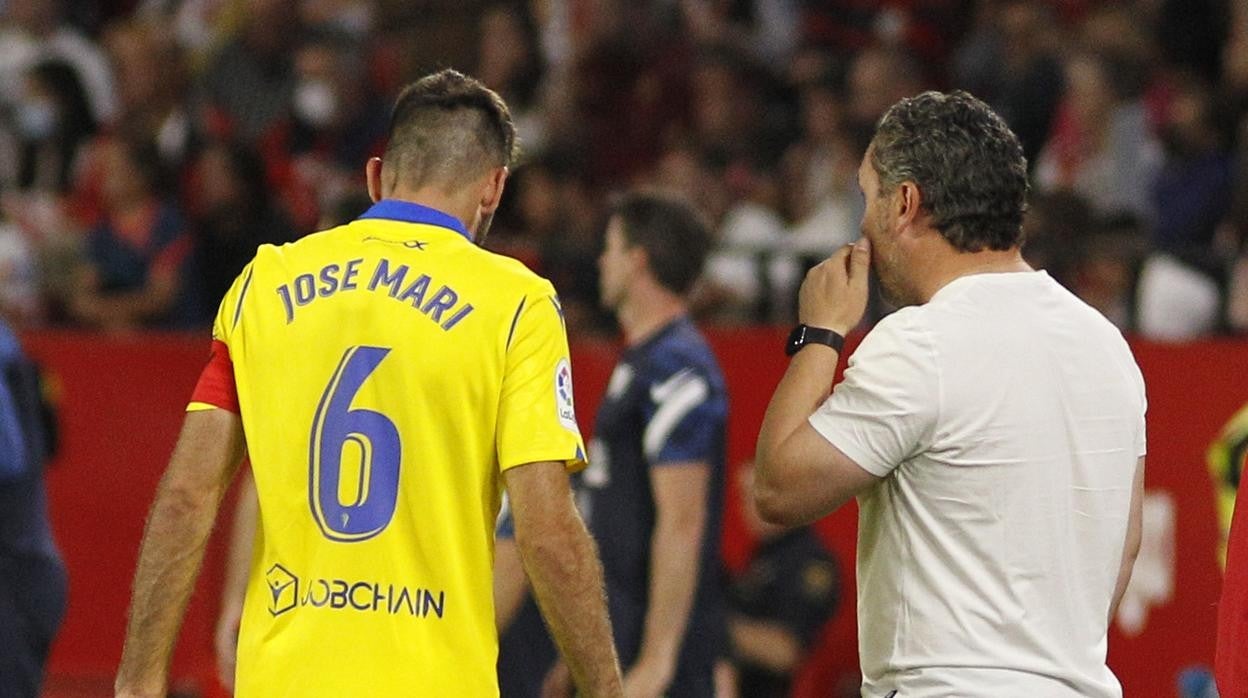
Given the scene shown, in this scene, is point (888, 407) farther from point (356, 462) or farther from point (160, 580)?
point (160, 580)

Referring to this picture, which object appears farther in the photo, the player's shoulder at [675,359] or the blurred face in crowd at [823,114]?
the blurred face in crowd at [823,114]

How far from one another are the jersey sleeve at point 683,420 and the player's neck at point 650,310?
23 cm

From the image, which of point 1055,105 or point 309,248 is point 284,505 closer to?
point 309,248

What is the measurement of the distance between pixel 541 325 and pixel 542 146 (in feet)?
27.3

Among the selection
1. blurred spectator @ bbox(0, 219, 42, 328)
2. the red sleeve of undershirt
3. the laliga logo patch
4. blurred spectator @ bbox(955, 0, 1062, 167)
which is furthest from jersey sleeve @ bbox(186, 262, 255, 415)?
blurred spectator @ bbox(0, 219, 42, 328)

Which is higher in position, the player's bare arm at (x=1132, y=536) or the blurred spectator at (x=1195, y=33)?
the blurred spectator at (x=1195, y=33)

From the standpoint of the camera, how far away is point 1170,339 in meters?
8.83

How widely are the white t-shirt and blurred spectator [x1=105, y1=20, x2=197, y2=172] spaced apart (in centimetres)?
997

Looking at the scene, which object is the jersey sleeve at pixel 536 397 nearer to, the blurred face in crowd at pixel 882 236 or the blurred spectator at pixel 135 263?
the blurred face in crowd at pixel 882 236

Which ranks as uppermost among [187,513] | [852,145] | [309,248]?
[852,145]

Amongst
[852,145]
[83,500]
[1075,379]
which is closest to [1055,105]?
[852,145]

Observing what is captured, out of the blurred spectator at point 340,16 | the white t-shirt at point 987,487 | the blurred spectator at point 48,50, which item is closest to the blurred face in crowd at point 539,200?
the blurred spectator at point 340,16

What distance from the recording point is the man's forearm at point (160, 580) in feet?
13.6

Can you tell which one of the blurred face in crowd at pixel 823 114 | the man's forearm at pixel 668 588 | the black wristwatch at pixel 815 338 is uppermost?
the blurred face in crowd at pixel 823 114
